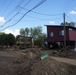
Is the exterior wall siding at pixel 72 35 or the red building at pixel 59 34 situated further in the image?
the exterior wall siding at pixel 72 35

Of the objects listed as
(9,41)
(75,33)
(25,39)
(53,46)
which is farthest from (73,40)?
(25,39)

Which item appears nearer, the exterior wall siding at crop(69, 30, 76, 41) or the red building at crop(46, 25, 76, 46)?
the red building at crop(46, 25, 76, 46)

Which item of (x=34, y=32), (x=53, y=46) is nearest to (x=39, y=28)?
(x=34, y=32)

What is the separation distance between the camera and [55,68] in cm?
1335

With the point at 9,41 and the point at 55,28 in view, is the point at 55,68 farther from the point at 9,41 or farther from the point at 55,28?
the point at 9,41

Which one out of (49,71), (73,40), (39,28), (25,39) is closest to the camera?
(49,71)

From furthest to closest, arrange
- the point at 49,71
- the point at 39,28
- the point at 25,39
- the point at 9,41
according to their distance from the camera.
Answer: the point at 39,28 < the point at 25,39 < the point at 9,41 < the point at 49,71

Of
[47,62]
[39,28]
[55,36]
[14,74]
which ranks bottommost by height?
[14,74]

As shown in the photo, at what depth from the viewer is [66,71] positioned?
13266mm

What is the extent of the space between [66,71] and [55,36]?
44.2m

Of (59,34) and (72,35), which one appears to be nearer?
(72,35)

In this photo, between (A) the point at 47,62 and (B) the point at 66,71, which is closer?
(B) the point at 66,71

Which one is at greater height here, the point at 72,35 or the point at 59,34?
the point at 59,34

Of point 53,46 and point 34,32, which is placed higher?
point 34,32
